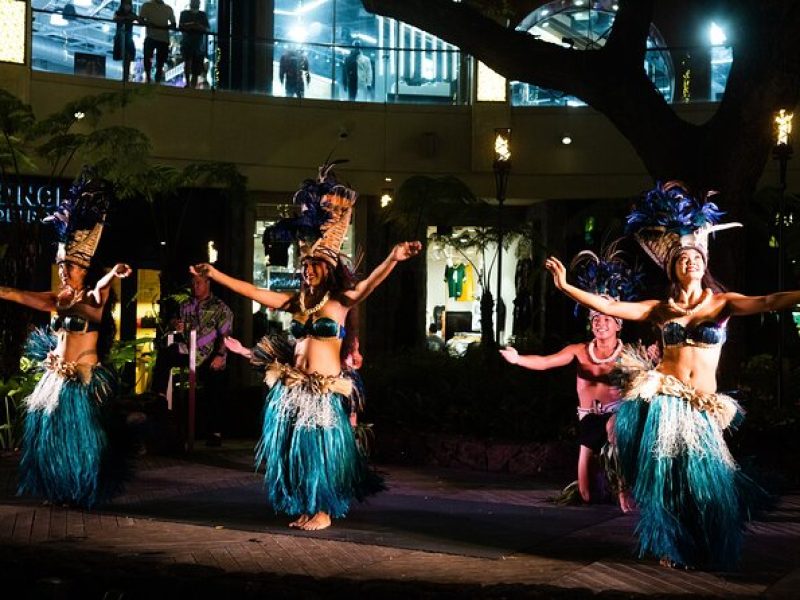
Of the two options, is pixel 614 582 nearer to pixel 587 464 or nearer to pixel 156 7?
pixel 587 464

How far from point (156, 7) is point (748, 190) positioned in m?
11.6

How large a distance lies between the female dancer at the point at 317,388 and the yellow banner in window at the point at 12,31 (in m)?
11.5

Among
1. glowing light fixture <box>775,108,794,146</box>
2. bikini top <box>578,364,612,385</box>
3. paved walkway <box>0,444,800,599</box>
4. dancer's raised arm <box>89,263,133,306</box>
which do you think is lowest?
paved walkway <box>0,444,800,599</box>

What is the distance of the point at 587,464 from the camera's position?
919 cm

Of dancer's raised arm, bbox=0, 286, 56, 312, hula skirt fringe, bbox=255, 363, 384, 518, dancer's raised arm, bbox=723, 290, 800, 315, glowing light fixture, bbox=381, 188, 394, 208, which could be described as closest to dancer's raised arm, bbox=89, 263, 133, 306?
dancer's raised arm, bbox=0, 286, 56, 312

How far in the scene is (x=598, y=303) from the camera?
718cm

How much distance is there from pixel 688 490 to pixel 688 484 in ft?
0.11

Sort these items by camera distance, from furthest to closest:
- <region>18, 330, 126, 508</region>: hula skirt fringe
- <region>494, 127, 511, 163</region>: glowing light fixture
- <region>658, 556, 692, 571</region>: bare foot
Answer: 1. <region>494, 127, 511, 163</region>: glowing light fixture
2. <region>18, 330, 126, 508</region>: hula skirt fringe
3. <region>658, 556, 692, 571</region>: bare foot

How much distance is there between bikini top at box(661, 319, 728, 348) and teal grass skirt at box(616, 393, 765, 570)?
0.35 m

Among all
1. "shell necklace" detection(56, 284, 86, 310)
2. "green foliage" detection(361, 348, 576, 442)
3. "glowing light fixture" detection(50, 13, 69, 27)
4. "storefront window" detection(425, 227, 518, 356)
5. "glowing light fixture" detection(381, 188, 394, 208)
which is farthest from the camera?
"storefront window" detection(425, 227, 518, 356)

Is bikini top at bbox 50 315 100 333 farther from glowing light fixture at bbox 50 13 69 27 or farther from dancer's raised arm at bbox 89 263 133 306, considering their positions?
glowing light fixture at bbox 50 13 69 27

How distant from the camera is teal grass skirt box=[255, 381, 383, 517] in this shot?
7777mm

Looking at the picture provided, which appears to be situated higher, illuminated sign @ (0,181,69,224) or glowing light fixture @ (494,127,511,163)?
glowing light fixture @ (494,127,511,163)

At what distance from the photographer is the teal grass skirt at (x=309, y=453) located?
25.5 feet
